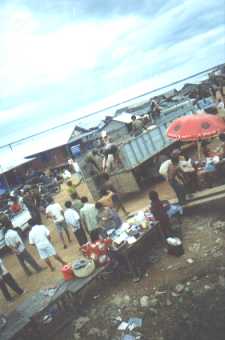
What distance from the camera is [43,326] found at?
690cm

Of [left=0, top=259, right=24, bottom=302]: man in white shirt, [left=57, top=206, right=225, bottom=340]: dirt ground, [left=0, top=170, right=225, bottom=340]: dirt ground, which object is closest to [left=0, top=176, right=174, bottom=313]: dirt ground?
[left=0, top=170, right=225, bottom=340]: dirt ground

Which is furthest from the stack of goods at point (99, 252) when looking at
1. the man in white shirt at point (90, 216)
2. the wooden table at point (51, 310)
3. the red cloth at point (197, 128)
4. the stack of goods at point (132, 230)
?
the red cloth at point (197, 128)

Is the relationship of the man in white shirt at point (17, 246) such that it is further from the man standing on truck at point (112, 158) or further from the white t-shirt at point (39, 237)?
the man standing on truck at point (112, 158)

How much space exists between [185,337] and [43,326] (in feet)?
10.1

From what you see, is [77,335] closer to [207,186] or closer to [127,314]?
[127,314]

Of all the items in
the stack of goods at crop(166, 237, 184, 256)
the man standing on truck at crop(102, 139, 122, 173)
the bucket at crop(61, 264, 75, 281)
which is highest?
the man standing on truck at crop(102, 139, 122, 173)

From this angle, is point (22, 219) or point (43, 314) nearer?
point (43, 314)

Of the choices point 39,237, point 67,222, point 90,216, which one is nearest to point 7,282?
point 39,237

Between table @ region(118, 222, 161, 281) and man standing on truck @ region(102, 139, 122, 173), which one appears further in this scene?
man standing on truck @ region(102, 139, 122, 173)

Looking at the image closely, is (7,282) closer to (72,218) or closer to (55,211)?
(72,218)

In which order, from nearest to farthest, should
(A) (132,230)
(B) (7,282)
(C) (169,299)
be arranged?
(C) (169,299) < (A) (132,230) < (B) (7,282)

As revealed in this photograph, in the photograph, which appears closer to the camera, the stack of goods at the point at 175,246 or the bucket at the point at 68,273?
the bucket at the point at 68,273

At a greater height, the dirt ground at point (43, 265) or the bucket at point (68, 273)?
the bucket at point (68, 273)

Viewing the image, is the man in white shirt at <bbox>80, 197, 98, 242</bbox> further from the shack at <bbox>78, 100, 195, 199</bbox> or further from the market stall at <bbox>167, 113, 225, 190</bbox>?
the shack at <bbox>78, 100, 195, 199</bbox>
